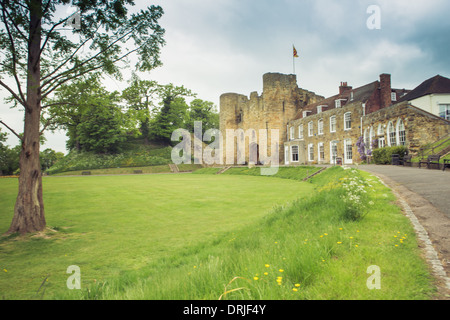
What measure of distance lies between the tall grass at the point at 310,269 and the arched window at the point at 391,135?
1955 cm

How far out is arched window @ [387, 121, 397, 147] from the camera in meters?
21.3

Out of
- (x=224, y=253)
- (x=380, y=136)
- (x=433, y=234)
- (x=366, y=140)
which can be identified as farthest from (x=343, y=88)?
(x=224, y=253)

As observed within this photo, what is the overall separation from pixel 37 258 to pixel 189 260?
3.25 m

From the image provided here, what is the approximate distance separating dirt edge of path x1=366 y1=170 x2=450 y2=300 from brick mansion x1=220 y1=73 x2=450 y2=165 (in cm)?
1694

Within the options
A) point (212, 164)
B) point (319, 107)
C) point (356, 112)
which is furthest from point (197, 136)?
point (356, 112)

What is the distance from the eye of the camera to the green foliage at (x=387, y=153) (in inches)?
752

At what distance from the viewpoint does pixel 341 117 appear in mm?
30078

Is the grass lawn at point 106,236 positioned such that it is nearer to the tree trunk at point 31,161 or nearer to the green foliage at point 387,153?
the tree trunk at point 31,161

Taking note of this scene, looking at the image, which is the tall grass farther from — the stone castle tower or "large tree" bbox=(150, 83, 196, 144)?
"large tree" bbox=(150, 83, 196, 144)

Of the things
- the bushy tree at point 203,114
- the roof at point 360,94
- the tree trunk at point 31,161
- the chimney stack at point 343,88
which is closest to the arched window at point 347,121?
the roof at point 360,94

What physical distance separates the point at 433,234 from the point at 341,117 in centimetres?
2908

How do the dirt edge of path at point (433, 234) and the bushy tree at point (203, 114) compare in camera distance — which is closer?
the dirt edge of path at point (433, 234)
